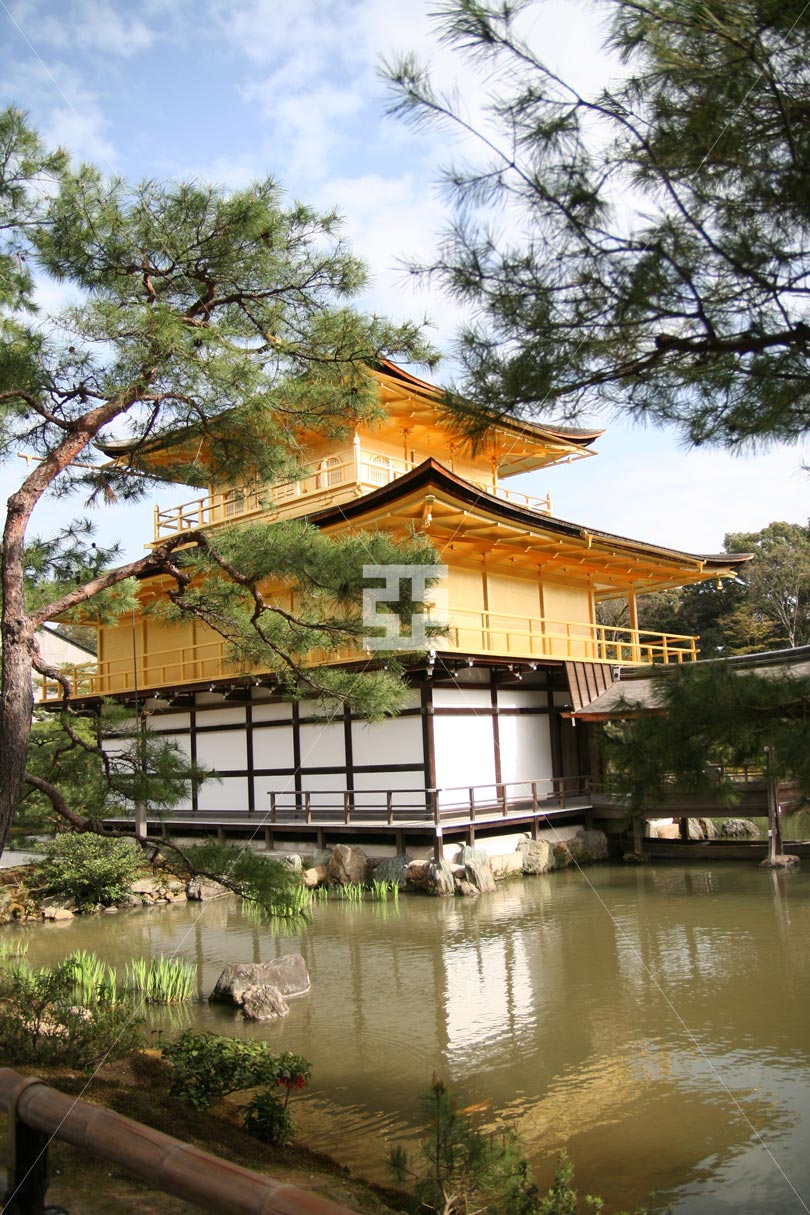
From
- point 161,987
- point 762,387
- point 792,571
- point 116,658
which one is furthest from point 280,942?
point 792,571

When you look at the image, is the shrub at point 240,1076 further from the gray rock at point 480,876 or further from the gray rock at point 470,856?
the gray rock at point 470,856

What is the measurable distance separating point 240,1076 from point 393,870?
8.34m

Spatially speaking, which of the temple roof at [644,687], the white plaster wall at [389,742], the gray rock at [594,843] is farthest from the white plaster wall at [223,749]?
the gray rock at [594,843]

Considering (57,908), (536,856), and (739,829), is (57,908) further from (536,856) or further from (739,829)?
(739,829)

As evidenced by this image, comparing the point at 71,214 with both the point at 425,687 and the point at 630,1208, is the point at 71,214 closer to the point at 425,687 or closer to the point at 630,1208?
the point at 630,1208

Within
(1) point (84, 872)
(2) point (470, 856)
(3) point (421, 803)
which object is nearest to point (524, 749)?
(3) point (421, 803)

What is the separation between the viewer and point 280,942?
10523 mm

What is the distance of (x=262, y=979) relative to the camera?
8.02 m

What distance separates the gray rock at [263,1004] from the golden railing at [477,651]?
659cm

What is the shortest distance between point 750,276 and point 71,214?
4.28m

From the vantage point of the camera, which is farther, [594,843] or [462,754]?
[594,843]

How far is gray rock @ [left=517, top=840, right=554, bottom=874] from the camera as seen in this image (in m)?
14.6

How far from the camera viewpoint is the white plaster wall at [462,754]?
14375 millimetres

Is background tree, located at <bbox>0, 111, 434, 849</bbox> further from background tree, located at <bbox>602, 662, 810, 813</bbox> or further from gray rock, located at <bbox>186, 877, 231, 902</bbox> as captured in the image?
gray rock, located at <bbox>186, 877, 231, 902</bbox>
